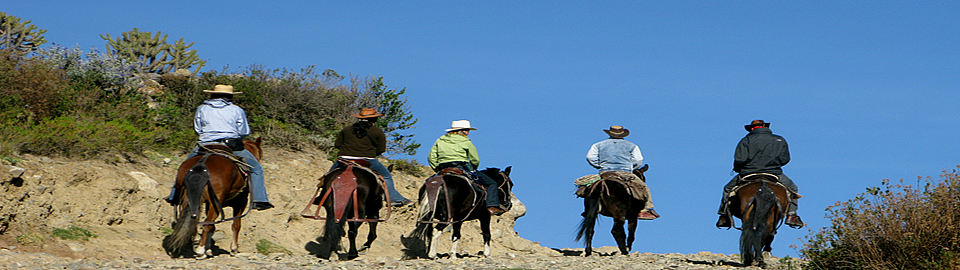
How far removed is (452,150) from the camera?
575 inches

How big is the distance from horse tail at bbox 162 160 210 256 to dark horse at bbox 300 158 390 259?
1636 millimetres

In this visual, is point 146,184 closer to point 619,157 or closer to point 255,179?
point 255,179

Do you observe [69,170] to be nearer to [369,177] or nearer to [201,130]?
[201,130]

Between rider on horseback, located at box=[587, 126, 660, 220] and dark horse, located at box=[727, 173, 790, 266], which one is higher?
rider on horseback, located at box=[587, 126, 660, 220]

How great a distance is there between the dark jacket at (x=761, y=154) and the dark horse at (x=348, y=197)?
553 cm

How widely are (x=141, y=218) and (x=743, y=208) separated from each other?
9591 millimetres

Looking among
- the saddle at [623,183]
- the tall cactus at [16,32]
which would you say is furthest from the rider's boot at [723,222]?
the tall cactus at [16,32]

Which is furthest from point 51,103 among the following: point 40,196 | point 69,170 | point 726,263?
point 726,263

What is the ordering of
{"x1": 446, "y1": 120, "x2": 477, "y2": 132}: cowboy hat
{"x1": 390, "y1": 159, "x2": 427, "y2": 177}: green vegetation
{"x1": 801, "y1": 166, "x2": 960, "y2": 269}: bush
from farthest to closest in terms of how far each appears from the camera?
{"x1": 390, "y1": 159, "x2": 427, "y2": 177}: green vegetation, {"x1": 446, "y1": 120, "x2": 477, "y2": 132}: cowboy hat, {"x1": 801, "y1": 166, "x2": 960, "y2": 269}: bush

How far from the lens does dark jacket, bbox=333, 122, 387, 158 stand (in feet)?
45.5

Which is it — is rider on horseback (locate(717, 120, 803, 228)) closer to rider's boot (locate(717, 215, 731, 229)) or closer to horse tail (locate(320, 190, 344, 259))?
rider's boot (locate(717, 215, 731, 229))

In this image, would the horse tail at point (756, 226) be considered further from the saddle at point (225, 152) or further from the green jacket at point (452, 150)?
Result: the saddle at point (225, 152)

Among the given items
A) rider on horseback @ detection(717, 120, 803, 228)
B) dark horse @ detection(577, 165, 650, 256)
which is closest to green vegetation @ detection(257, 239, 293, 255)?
dark horse @ detection(577, 165, 650, 256)

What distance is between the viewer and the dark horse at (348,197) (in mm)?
13102
